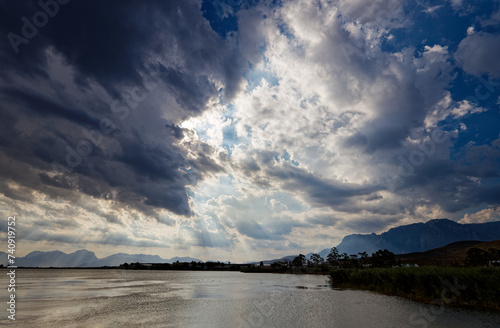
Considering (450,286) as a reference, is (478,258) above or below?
below

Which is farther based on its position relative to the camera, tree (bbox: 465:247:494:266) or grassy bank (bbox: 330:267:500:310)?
tree (bbox: 465:247:494:266)

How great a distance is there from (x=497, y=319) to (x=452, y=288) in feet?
25.5

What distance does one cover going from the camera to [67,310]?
27703mm

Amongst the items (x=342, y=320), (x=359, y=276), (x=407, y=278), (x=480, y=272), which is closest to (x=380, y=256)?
(x=359, y=276)

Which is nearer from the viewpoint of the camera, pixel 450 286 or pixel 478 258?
pixel 450 286

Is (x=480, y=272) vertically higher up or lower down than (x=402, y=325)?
higher up

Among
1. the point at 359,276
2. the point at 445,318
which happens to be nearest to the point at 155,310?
the point at 445,318

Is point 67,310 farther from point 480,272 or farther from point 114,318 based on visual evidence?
Result: point 480,272

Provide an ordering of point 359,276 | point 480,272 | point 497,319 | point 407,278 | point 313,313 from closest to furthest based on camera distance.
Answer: point 497,319 < point 313,313 < point 480,272 < point 407,278 < point 359,276

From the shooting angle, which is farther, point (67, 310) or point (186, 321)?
point (67, 310)

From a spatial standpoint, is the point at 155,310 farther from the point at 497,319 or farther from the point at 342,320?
the point at 497,319

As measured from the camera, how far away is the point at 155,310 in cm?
2836

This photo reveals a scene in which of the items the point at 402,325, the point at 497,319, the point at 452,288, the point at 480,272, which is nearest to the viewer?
the point at 402,325

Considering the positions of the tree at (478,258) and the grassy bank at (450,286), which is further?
the tree at (478,258)
